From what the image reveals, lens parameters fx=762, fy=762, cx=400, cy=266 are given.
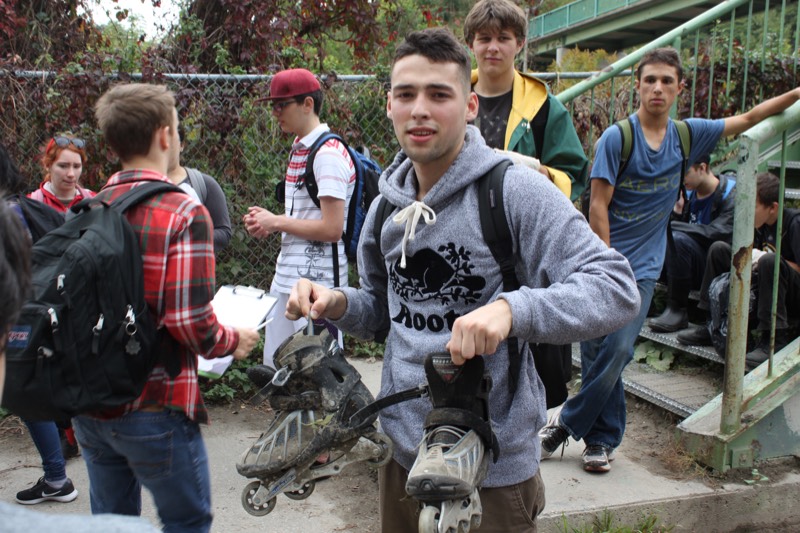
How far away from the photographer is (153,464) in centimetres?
247

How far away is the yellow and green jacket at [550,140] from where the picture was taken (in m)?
3.30

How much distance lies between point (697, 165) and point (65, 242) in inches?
186

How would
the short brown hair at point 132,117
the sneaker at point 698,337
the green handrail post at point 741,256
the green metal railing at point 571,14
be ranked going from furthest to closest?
the green metal railing at point 571,14
the sneaker at point 698,337
the green handrail post at point 741,256
the short brown hair at point 132,117

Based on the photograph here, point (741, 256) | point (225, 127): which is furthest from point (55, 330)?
point (225, 127)

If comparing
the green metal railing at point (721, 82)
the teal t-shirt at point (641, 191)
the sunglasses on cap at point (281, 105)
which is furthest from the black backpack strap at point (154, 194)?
the green metal railing at point (721, 82)

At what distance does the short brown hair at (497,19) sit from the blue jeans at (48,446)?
2911mm

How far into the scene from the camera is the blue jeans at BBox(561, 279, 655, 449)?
13.2 ft

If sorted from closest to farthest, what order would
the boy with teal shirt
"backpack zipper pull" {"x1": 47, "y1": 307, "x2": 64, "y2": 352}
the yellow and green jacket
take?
"backpack zipper pull" {"x1": 47, "y1": 307, "x2": 64, "y2": 352}
the yellow and green jacket
the boy with teal shirt

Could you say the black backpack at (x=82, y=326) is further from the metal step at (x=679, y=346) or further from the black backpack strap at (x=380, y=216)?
the metal step at (x=679, y=346)

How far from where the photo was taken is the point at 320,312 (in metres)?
2.14

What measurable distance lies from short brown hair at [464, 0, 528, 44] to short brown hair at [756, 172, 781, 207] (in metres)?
2.20

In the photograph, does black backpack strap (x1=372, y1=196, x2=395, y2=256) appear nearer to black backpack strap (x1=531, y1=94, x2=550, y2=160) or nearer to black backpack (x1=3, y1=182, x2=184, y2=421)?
black backpack (x1=3, y1=182, x2=184, y2=421)

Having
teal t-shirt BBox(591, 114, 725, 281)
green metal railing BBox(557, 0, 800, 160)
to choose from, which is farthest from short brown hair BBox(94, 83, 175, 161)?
green metal railing BBox(557, 0, 800, 160)

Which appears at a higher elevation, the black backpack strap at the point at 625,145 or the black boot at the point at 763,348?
the black backpack strap at the point at 625,145
